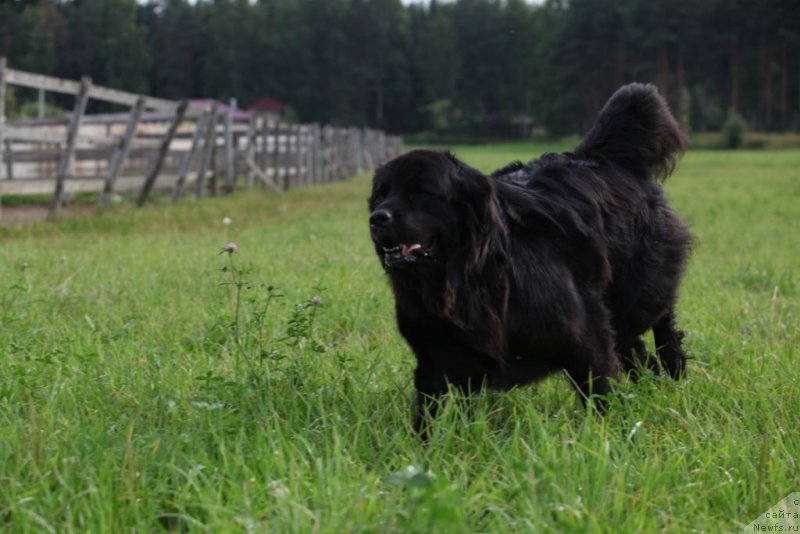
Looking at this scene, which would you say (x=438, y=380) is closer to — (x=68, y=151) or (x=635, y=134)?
(x=635, y=134)

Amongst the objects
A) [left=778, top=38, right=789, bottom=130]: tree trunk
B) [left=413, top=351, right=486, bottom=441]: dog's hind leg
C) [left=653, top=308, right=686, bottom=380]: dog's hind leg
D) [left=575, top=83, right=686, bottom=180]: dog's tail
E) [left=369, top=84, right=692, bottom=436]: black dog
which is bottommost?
[left=653, top=308, right=686, bottom=380]: dog's hind leg

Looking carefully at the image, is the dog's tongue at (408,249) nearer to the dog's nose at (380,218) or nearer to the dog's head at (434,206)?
the dog's head at (434,206)

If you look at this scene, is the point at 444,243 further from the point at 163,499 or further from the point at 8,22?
the point at 8,22

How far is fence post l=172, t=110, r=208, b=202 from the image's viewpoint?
15.8 m

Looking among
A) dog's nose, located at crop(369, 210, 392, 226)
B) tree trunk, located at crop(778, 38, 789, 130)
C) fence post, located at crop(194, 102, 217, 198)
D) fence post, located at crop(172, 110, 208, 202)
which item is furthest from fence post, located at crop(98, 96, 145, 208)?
tree trunk, located at crop(778, 38, 789, 130)

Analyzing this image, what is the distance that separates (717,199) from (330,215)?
859 centimetres

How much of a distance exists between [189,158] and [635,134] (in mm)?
12625

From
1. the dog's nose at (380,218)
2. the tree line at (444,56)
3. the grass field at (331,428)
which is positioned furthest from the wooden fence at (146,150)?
the tree line at (444,56)

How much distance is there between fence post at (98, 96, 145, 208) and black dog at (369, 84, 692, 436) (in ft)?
33.3

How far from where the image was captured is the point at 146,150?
18.5 metres

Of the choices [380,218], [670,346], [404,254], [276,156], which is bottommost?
[670,346]

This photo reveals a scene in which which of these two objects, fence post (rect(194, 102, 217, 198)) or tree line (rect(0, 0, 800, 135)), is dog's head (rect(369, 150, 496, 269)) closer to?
fence post (rect(194, 102, 217, 198))

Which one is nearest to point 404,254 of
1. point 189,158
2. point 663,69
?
point 189,158

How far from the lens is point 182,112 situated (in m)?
15.1
